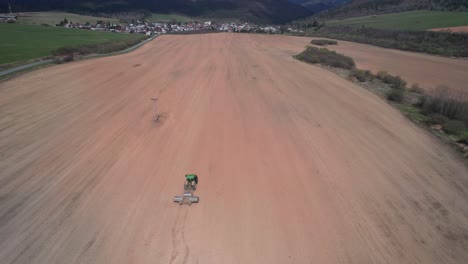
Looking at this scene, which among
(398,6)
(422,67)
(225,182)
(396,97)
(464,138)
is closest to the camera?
(225,182)

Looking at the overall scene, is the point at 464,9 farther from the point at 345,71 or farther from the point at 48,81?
the point at 48,81

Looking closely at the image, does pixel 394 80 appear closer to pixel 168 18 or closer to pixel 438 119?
pixel 438 119

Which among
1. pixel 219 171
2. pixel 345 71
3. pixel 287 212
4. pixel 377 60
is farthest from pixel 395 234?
pixel 377 60

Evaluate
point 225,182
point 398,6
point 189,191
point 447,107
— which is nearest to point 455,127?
point 447,107

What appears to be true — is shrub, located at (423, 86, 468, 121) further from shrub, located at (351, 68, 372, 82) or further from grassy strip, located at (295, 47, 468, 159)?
shrub, located at (351, 68, 372, 82)

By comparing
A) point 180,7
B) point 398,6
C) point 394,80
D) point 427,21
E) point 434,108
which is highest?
point 180,7

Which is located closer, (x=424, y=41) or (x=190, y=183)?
(x=190, y=183)

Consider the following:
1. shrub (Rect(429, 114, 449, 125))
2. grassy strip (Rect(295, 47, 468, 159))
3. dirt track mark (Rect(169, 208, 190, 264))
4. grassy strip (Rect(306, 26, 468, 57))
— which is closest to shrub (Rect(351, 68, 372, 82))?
grassy strip (Rect(295, 47, 468, 159))
